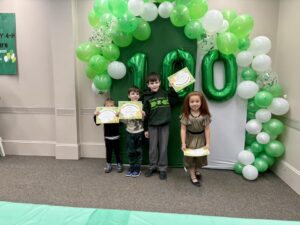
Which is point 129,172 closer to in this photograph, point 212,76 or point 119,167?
point 119,167

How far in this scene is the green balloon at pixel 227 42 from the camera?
9.30ft

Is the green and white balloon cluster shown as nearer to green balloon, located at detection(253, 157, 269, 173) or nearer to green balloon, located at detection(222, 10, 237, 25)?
green balloon, located at detection(253, 157, 269, 173)

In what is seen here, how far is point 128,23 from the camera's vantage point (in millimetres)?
2855

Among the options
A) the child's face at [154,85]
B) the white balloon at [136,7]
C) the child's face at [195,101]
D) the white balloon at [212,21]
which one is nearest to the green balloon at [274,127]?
the child's face at [195,101]

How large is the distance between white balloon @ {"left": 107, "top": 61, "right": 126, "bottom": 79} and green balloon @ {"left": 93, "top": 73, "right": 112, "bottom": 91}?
2.9 inches

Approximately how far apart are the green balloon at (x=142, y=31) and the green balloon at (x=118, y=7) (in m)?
0.23

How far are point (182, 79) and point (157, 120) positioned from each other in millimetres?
570

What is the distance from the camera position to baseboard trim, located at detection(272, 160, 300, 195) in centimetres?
276

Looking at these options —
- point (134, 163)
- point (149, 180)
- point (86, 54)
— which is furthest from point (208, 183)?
point (86, 54)

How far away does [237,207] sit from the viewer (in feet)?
8.02

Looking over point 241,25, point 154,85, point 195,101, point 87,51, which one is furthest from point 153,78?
point 241,25

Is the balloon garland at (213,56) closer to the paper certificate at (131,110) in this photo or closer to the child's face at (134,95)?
the child's face at (134,95)

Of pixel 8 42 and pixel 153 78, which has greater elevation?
pixel 8 42

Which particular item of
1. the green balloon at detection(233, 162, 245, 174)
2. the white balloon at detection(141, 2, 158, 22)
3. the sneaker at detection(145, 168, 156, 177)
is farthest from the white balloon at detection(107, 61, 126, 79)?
the green balloon at detection(233, 162, 245, 174)
